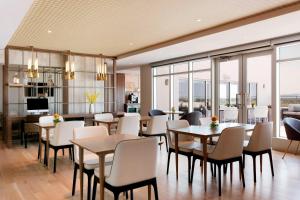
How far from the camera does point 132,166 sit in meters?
2.32

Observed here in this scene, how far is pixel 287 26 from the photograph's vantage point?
15.8ft

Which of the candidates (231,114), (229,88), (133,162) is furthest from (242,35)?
(133,162)

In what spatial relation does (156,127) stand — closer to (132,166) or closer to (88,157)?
(88,157)

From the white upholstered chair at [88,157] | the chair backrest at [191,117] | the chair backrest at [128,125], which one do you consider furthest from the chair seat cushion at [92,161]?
the chair backrest at [191,117]

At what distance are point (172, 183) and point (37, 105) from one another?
576cm

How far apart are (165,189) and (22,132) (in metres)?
4.98

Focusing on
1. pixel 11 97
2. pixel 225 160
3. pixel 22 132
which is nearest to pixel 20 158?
pixel 22 132

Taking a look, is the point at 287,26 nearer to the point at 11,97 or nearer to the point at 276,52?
the point at 276,52

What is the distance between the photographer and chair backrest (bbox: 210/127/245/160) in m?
3.15

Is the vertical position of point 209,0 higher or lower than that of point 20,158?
higher

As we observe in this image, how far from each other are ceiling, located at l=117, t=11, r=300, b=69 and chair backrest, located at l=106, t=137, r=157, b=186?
342 cm

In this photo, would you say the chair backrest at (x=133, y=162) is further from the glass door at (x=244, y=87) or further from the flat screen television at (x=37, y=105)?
the flat screen television at (x=37, y=105)

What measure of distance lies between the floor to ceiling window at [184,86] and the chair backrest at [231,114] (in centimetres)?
76

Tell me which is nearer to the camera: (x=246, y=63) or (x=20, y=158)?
(x=20, y=158)
